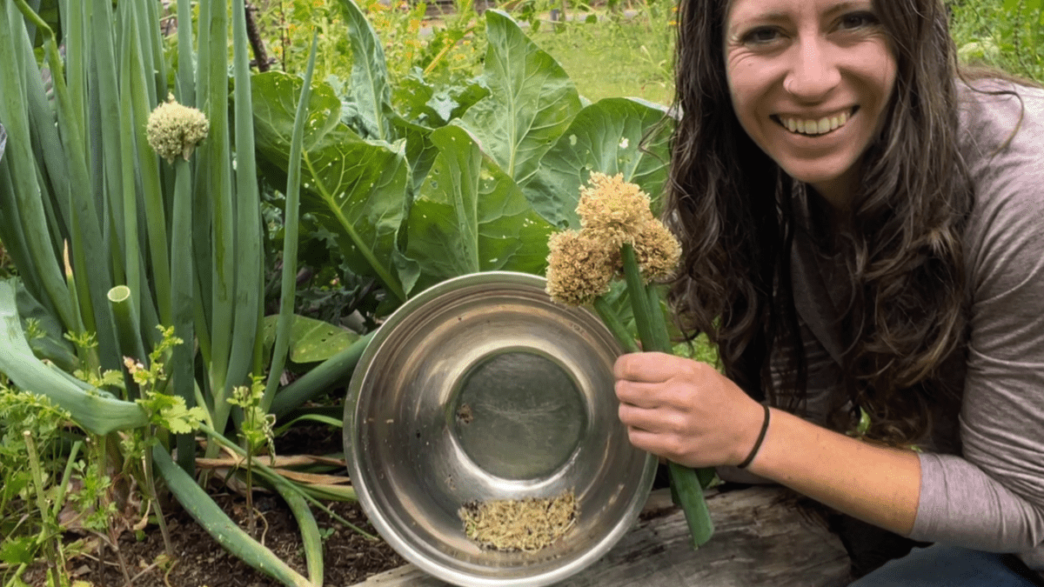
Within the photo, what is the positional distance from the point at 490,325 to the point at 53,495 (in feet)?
2.32

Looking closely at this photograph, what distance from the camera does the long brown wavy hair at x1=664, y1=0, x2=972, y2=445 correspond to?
114cm

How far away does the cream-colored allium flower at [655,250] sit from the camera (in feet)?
3.46

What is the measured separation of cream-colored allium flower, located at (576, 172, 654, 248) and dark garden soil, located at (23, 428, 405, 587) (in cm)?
66

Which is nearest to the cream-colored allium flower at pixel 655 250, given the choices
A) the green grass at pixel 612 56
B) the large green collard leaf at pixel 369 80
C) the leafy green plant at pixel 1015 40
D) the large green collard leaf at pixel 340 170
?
the large green collard leaf at pixel 340 170

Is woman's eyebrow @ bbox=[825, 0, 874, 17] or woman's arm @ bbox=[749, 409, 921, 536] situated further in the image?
woman's arm @ bbox=[749, 409, 921, 536]

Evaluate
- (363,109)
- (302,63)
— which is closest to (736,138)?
(363,109)

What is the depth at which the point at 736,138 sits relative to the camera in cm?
136

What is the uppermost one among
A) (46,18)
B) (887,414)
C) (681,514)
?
(46,18)

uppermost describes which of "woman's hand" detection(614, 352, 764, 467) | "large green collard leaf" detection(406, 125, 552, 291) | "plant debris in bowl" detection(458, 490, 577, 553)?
"large green collard leaf" detection(406, 125, 552, 291)

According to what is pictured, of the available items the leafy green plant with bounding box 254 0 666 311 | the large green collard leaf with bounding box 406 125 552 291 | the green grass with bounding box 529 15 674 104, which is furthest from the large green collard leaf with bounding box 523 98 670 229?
the green grass with bounding box 529 15 674 104

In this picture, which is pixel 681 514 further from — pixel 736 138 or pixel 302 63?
pixel 302 63

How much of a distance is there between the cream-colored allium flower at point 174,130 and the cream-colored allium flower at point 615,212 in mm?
533

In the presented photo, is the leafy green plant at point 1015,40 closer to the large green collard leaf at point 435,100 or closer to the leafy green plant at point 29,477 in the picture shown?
the large green collard leaf at point 435,100

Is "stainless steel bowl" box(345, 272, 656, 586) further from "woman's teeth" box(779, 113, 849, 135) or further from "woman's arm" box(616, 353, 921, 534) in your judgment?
"woman's teeth" box(779, 113, 849, 135)
